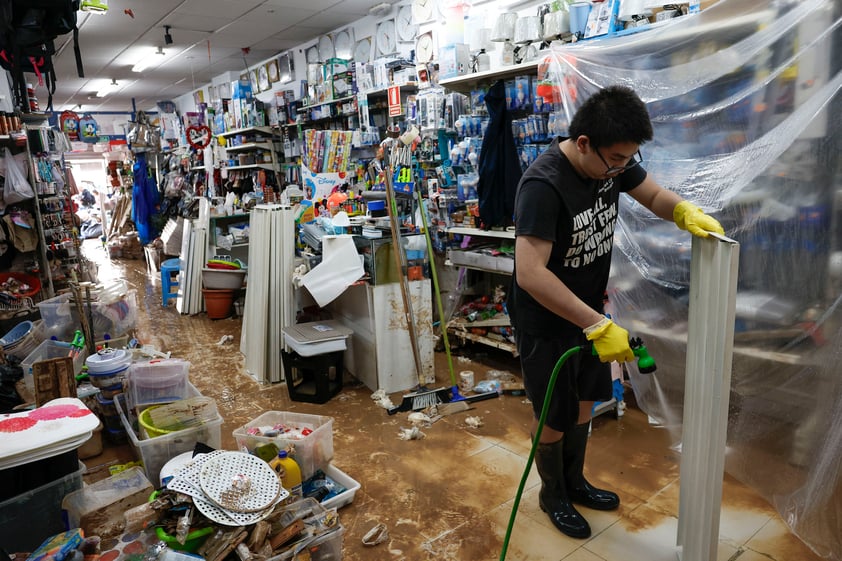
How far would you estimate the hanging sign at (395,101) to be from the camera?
17.0ft

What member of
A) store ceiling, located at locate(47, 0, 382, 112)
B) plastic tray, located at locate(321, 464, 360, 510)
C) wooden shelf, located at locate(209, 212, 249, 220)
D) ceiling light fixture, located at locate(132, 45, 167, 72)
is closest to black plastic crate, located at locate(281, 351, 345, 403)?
plastic tray, located at locate(321, 464, 360, 510)

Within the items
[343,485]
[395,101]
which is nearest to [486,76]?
[395,101]

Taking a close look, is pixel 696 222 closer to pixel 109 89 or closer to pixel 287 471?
pixel 287 471

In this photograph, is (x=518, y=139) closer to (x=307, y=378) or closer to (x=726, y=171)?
(x=726, y=171)

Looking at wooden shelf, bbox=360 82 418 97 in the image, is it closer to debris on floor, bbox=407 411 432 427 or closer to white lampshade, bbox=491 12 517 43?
white lampshade, bbox=491 12 517 43

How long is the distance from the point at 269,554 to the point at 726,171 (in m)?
2.30

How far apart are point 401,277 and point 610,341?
6.79 ft

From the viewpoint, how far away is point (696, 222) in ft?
5.89

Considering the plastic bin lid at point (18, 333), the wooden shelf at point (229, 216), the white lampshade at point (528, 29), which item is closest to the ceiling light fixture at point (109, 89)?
the wooden shelf at point (229, 216)

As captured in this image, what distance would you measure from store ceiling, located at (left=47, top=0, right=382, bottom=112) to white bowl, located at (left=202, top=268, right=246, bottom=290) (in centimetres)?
272

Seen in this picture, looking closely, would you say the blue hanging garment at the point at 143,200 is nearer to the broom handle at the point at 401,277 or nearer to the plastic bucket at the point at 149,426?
the broom handle at the point at 401,277

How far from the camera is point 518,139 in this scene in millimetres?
4000

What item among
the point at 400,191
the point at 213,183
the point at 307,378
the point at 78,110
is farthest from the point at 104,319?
the point at 78,110

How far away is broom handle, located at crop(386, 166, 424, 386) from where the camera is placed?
358 cm
